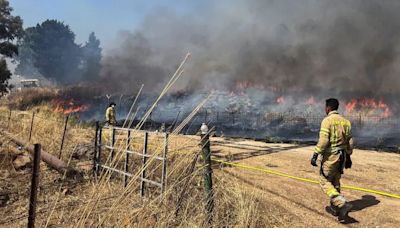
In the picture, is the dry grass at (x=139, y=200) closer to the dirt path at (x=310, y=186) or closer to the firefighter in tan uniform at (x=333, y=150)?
the dirt path at (x=310, y=186)

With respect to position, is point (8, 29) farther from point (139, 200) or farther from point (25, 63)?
point (25, 63)

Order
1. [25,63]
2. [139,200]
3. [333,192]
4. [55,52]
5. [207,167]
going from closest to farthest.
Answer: [207,167]
[139,200]
[333,192]
[55,52]
[25,63]

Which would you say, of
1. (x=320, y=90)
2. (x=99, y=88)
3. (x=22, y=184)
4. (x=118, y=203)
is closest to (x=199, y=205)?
(x=118, y=203)

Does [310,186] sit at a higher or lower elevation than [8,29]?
lower

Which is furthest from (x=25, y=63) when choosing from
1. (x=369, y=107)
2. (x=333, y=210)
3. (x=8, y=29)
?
(x=333, y=210)

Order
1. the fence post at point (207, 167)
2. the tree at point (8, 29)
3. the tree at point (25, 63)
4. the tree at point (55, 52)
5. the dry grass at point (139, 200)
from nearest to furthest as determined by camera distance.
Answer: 1. the dry grass at point (139, 200)
2. the fence post at point (207, 167)
3. the tree at point (8, 29)
4. the tree at point (55, 52)
5. the tree at point (25, 63)

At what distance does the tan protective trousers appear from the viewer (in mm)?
5610

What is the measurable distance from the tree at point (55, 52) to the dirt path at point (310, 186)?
156 ft

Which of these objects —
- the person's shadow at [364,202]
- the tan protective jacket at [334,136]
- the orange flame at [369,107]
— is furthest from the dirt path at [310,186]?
the orange flame at [369,107]

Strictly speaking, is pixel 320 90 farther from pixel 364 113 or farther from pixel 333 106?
pixel 333 106

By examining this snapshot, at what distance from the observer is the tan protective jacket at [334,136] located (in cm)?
568

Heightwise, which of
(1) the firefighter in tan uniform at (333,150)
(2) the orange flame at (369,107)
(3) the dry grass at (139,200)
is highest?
(2) the orange flame at (369,107)

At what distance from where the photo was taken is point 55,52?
58875 mm

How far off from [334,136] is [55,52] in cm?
5987
